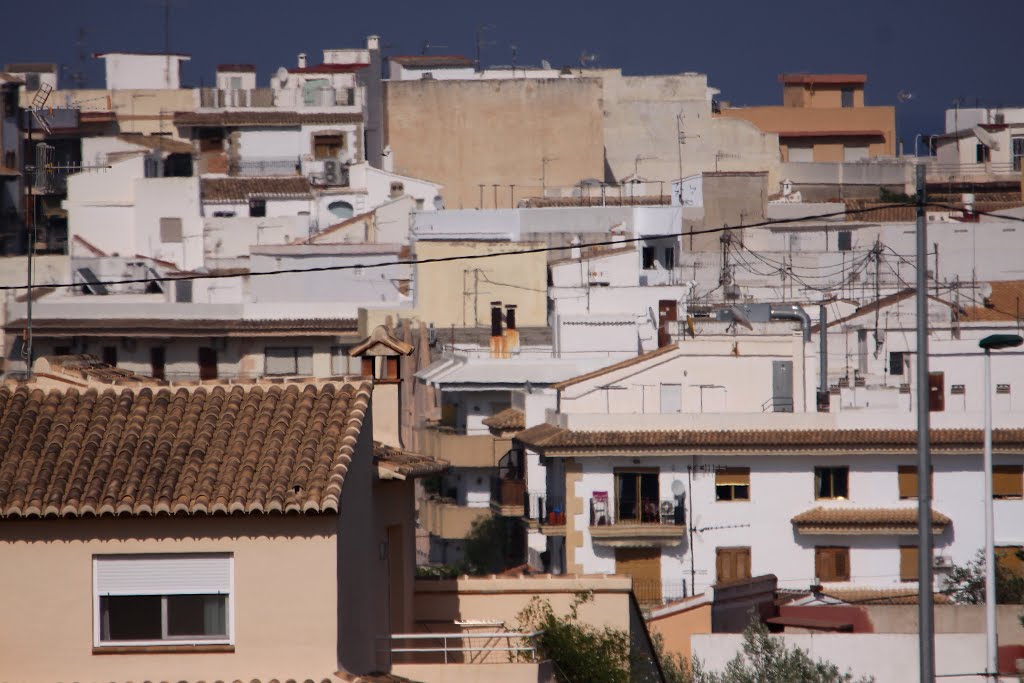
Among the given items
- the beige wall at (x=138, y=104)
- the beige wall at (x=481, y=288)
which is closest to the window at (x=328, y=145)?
the beige wall at (x=138, y=104)

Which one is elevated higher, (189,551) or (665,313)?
(665,313)

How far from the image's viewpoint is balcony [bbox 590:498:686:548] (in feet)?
117

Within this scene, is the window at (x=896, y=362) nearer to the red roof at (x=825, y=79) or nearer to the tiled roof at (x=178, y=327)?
the tiled roof at (x=178, y=327)

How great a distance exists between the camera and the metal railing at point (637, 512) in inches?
1407

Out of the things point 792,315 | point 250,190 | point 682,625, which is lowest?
point 682,625

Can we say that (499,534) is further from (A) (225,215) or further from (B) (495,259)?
(A) (225,215)

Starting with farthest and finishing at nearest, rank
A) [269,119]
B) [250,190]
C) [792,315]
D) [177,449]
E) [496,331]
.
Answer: [269,119], [250,190], [496,331], [792,315], [177,449]

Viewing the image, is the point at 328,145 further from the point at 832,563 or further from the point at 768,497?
the point at 832,563

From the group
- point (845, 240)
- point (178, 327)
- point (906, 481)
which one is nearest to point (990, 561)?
point (906, 481)

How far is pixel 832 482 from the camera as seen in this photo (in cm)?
3619

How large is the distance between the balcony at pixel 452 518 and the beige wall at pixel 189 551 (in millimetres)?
29428

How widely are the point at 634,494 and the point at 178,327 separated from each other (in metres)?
25.7

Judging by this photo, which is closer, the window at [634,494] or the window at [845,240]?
the window at [634,494]

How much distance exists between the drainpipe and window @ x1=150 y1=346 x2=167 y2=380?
22488 millimetres
